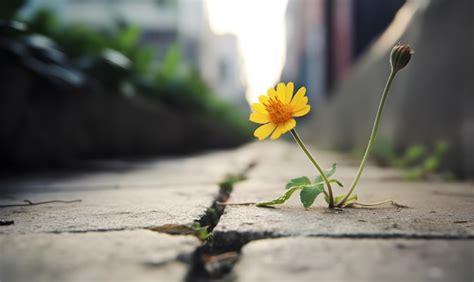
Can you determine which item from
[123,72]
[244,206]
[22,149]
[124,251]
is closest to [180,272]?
[124,251]

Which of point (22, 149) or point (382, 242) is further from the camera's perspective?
point (22, 149)

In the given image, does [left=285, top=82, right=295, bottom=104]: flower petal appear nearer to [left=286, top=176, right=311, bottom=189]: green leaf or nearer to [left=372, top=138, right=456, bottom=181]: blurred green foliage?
[left=286, top=176, right=311, bottom=189]: green leaf

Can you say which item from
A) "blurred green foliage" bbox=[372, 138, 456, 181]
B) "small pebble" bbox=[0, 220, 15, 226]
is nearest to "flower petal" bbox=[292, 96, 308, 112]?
"small pebble" bbox=[0, 220, 15, 226]

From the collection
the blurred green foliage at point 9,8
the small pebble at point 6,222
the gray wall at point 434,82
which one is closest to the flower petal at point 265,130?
the small pebble at point 6,222

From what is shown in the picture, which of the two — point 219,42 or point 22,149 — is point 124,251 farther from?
point 219,42

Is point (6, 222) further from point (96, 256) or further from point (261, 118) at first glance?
point (261, 118)

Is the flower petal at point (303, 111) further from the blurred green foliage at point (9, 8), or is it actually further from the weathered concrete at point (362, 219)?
the blurred green foliage at point (9, 8)
